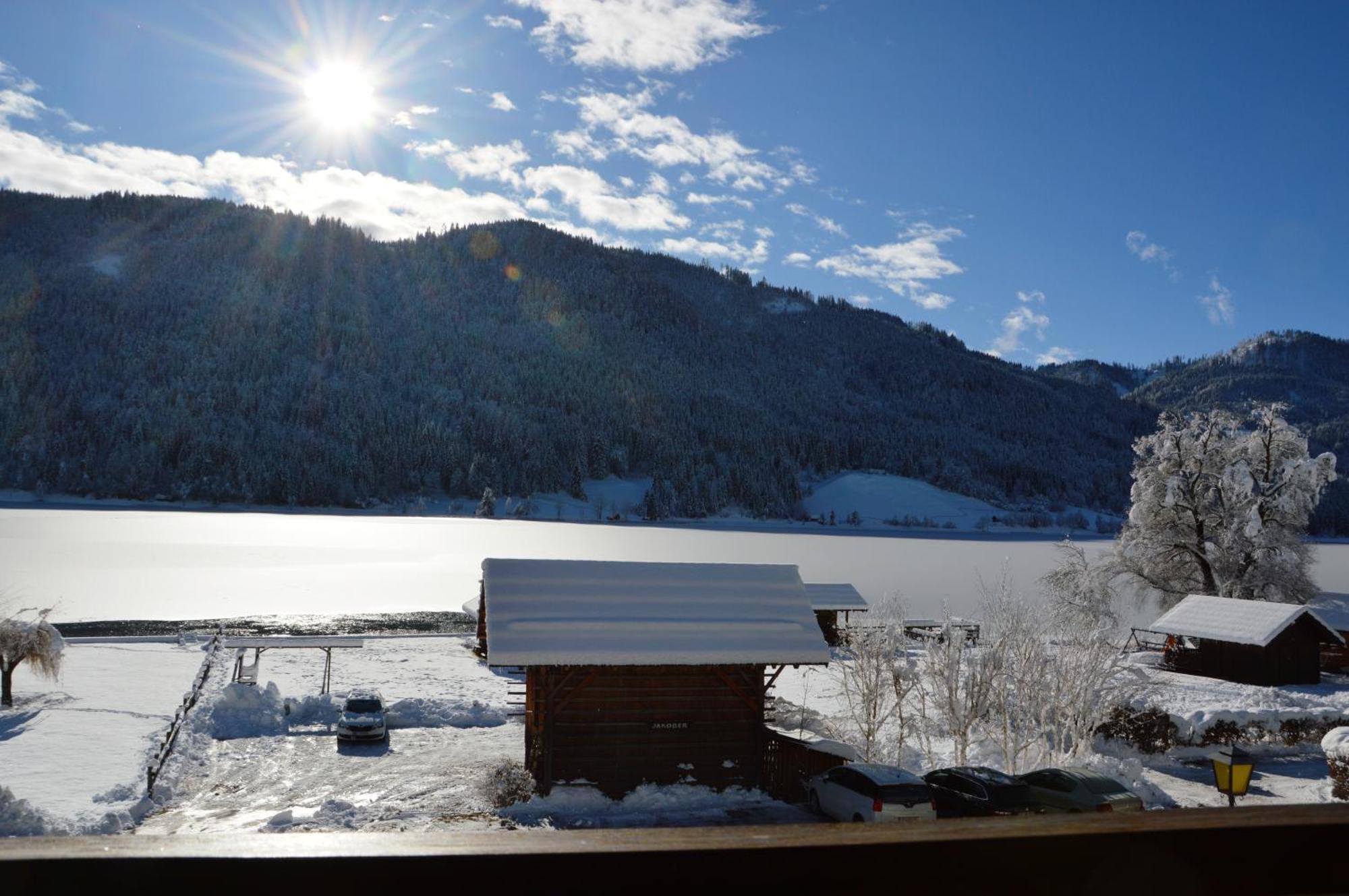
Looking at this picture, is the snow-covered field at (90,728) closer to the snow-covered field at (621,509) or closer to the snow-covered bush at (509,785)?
the snow-covered bush at (509,785)

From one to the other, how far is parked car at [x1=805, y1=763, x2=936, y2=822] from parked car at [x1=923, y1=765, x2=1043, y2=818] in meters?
0.56

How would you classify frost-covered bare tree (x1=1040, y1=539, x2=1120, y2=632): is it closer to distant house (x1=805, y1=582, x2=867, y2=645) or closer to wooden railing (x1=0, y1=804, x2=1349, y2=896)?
distant house (x1=805, y1=582, x2=867, y2=645)

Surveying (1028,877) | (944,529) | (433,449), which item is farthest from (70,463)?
(1028,877)

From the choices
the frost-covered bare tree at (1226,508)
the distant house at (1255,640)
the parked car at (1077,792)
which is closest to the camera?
the parked car at (1077,792)

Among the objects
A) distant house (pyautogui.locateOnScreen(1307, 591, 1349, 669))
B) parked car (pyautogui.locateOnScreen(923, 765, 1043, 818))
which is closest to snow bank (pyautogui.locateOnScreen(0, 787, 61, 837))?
parked car (pyautogui.locateOnScreen(923, 765, 1043, 818))

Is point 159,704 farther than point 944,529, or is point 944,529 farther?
point 944,529

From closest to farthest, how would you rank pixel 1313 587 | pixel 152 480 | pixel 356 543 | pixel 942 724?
pixel 942 724 < pixel 1313 587 < pixel 356 543 < pixel 152 480

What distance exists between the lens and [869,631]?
24703mm

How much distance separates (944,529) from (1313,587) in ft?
416

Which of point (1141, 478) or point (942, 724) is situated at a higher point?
point (1141, 478)

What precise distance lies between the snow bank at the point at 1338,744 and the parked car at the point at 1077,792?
16.5 ft

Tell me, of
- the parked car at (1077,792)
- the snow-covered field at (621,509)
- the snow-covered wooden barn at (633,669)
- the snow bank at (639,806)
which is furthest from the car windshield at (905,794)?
the snow-covered field at (621,509)

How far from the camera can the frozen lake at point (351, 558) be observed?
56.7 metres

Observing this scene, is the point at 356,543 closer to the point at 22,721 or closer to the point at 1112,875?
the point at 22,721
